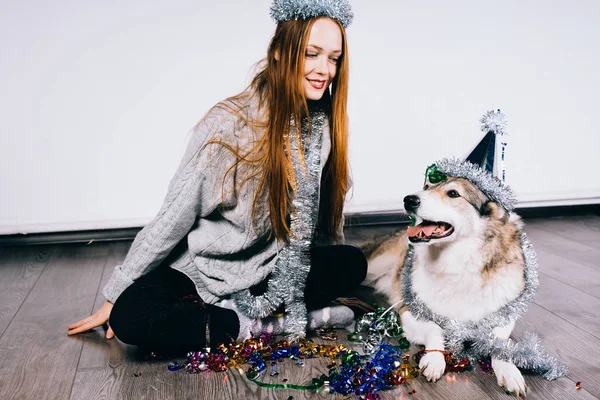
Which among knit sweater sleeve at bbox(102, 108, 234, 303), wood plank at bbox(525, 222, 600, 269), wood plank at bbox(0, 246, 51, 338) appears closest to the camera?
knit sweater sleeve at bbox(102, 108, 234, 303)

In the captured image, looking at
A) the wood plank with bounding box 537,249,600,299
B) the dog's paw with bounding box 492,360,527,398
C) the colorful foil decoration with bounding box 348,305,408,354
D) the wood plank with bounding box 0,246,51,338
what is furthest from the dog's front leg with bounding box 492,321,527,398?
the wood plank with bounding box 0,246,51,338

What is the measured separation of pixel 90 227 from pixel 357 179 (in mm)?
1395

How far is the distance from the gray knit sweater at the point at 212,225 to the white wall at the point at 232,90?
1.13 meters

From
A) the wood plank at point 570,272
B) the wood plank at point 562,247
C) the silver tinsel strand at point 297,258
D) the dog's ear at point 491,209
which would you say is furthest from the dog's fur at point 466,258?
the wood plank at point 562,247

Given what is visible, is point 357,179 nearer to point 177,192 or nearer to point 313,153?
point 313,153

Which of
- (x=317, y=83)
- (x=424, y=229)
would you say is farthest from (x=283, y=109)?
(x=424, y=229)

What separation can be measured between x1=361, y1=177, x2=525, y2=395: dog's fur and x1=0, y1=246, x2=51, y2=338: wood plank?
1.35m

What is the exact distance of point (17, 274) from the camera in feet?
8.10

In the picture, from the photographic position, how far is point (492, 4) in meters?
3.15

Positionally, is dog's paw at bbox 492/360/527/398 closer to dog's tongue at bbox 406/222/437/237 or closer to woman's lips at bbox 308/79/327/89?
dog's tongue at bbox 406/222/437/237

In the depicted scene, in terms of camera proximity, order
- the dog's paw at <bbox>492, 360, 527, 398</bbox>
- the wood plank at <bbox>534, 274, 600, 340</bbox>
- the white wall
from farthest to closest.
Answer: the white wall < the wood plank at <bbox>534, 274, 600, 340</bbox> < the dog's paw at <bbox>492, 360, 527, 398</bbox>

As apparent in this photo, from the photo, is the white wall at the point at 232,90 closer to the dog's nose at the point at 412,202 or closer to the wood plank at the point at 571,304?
the wood plank at the point at 571,304

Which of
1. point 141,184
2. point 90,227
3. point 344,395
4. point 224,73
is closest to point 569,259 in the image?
point 344,395

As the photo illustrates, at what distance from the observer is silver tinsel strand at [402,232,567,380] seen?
1554 mm
